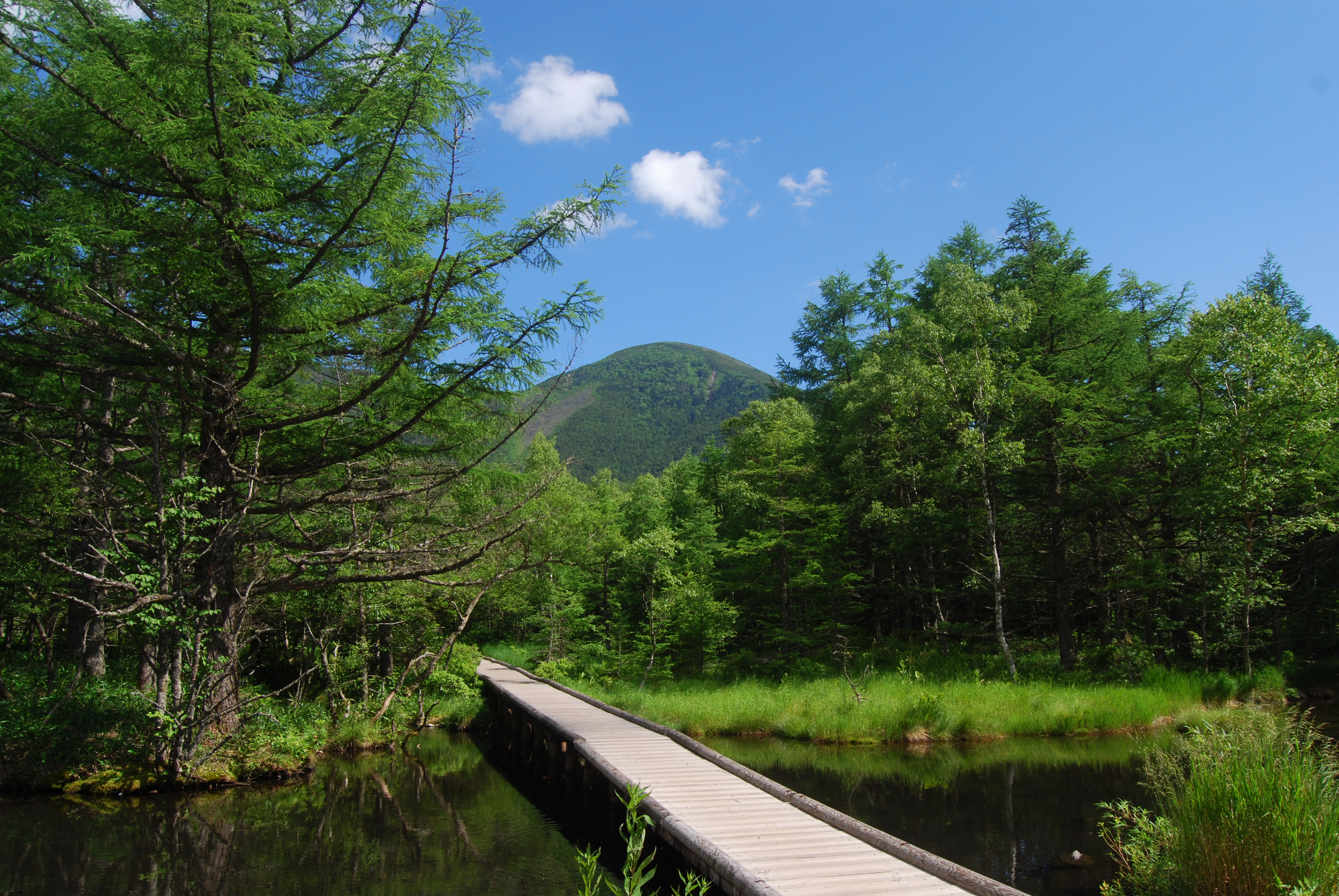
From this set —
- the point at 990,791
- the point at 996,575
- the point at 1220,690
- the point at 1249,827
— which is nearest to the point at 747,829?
the point at 1249,827

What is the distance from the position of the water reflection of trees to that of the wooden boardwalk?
49.9 inches

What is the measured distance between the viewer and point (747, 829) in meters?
6.23

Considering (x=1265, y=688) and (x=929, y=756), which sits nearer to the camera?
(x=929, y=756)

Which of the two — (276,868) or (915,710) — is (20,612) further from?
(915,710)

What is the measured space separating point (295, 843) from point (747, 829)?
5.61m

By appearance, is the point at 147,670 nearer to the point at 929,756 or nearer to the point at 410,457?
the point at 410,457

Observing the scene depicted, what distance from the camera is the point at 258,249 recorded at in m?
8.04

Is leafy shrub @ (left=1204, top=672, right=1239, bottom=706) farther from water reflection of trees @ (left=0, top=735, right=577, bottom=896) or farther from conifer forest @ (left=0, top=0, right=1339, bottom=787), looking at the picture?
water reflection of trees @ (left=0, top=735, right=577, bottom=896)

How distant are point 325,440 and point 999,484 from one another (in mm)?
20536

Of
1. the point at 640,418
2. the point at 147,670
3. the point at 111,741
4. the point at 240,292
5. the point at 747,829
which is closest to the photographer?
the point at 747,829

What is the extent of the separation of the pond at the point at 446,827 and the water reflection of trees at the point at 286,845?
0.08 ft

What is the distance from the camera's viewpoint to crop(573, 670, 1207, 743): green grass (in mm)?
14805

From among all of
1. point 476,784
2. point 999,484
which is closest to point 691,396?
point 999,484

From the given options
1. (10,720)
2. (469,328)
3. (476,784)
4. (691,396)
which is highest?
(691,396)
